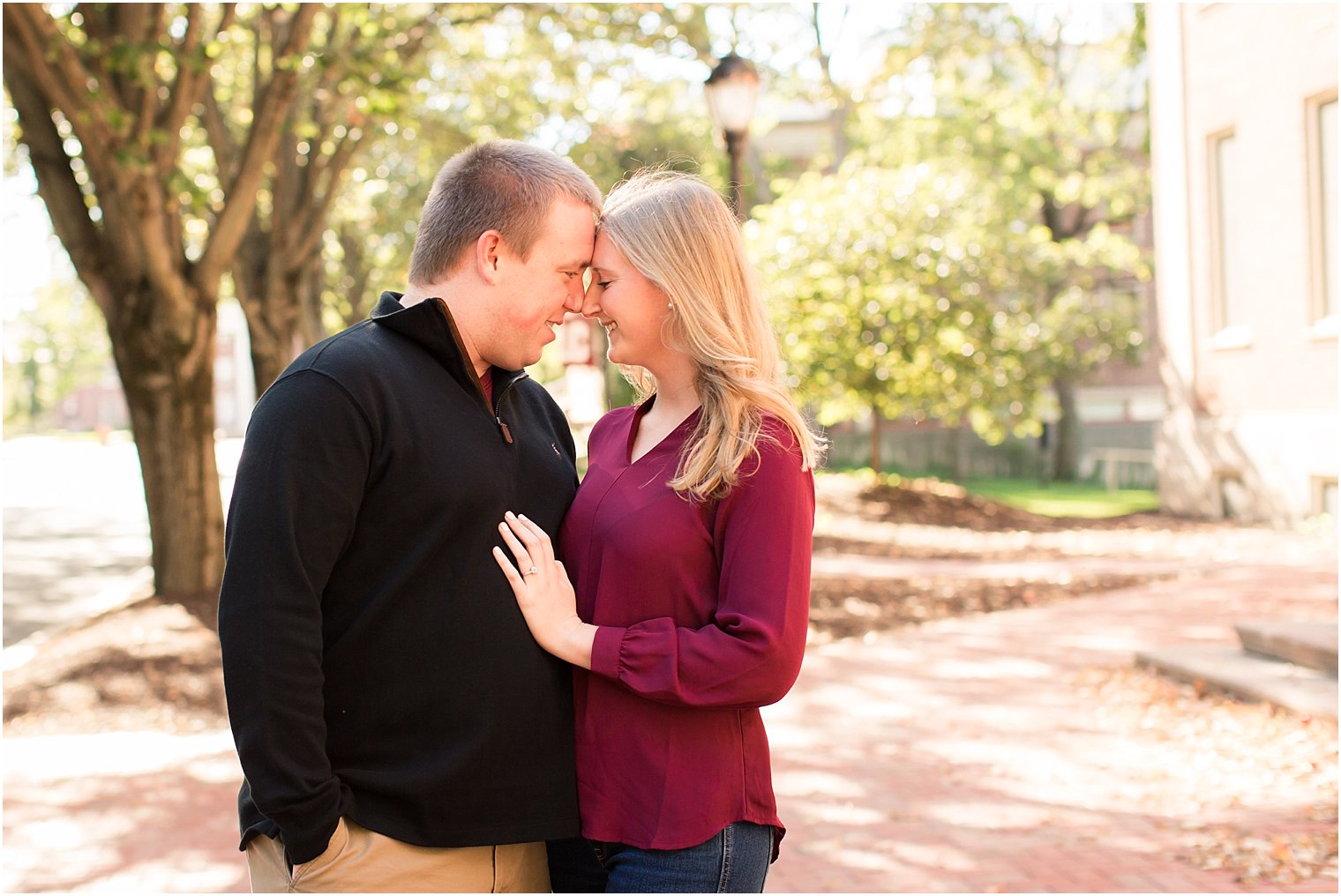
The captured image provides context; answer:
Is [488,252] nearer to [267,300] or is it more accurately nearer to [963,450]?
[267,300]

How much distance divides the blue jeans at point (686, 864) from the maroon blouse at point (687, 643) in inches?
1.5

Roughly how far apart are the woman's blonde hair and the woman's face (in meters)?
0.02

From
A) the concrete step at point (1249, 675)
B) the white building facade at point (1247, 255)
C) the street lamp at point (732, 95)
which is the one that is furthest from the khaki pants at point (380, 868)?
the white building facade at point (1247, 255)

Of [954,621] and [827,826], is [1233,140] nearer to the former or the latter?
[954,621]

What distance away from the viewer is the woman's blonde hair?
9.02ft

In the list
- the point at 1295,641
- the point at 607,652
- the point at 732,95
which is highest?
the point at 732,95

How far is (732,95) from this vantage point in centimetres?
1102

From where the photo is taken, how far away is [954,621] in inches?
463

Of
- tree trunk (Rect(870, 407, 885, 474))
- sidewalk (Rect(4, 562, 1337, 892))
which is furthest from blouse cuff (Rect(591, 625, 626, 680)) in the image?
tree trunk (Rect(870, 407, 885, 474))

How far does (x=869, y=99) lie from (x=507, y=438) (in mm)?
24914

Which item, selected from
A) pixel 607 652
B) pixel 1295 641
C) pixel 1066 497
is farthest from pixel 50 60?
pixel 1066 497

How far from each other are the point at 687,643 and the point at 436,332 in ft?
2.84

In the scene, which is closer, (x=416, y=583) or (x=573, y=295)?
(x=416, y=583)

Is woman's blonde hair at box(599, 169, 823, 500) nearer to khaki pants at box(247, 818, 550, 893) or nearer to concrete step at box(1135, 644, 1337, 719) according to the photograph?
khaki pants at box(247, 818, 550, 893)
